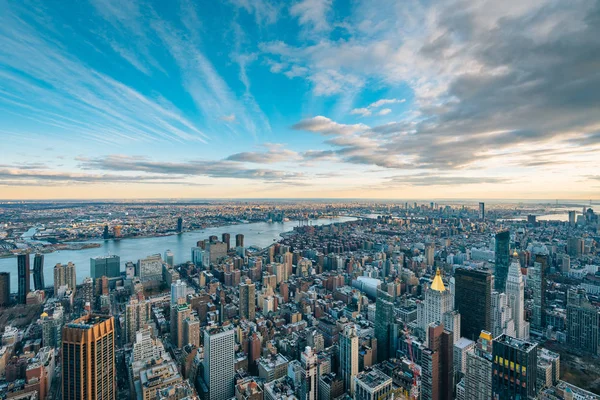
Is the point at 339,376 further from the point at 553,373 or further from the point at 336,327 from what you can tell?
the point at 553,373

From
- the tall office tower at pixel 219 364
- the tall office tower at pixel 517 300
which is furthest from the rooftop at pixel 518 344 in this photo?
the tall office tower at pixel 517 300

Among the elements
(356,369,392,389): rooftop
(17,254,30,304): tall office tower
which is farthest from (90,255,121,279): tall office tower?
(356,369,392,389): rooftop

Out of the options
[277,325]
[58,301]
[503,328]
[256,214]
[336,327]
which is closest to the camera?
[503,328]

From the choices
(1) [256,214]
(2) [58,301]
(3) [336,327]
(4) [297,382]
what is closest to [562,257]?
(3) [336,327]

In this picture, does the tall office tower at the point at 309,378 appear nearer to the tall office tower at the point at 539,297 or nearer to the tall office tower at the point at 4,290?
the tall office tower at the point at 539,297

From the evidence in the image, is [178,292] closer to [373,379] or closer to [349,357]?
[349,357]

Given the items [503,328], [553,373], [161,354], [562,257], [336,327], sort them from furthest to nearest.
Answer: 1. [562,257]
2. [336,327]
3. [503,328]
4. [161,354]
5. [553,373]

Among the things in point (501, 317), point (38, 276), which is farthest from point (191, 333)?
point (38, 276)
